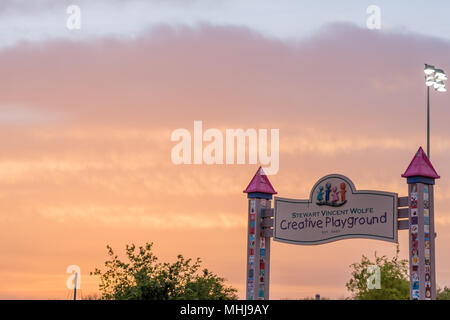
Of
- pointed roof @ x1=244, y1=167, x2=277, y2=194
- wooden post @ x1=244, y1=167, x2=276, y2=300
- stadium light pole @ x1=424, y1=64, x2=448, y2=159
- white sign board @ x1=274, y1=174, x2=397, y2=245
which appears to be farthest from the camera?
stadium light pole @ x1=424, y1=64, x2=448, y2=159

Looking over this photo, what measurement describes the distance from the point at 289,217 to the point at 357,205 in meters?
3.32

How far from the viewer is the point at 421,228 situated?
25.4 meters

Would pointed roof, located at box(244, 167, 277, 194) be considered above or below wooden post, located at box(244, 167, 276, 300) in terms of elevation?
above

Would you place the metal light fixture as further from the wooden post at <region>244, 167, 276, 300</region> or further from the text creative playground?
the text creative playground

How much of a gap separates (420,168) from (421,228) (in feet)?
6.81

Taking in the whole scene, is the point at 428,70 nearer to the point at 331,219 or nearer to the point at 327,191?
the point at 327,191

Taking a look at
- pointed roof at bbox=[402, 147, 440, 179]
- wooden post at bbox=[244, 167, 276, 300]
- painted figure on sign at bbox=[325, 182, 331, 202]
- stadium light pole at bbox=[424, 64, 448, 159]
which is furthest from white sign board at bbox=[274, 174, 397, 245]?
stadium light pole at bbox=[424, 64, 448, 159]

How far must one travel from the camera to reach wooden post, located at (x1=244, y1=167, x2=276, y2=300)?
101ft

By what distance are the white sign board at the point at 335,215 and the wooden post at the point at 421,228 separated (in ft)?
3.30
